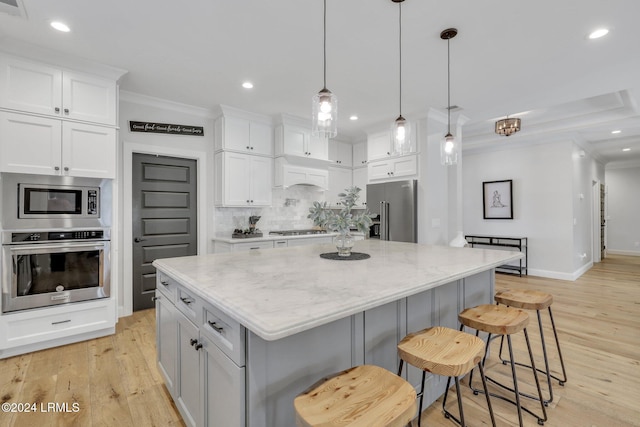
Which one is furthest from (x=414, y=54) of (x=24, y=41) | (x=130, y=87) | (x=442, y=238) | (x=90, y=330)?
(x=90, y=330)

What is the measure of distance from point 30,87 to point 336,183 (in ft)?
13.4

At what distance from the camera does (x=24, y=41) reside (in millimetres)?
2496

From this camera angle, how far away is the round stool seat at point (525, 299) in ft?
6.68

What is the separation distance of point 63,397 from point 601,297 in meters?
6.14

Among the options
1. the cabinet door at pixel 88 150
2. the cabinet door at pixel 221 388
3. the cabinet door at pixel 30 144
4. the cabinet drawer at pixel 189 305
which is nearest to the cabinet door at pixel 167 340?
the cabinet drawer at pixel 189 305

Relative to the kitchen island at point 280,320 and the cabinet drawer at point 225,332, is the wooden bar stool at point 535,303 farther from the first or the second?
the cabinet drawer at point 225,332

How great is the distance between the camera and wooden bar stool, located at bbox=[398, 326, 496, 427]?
123 cm

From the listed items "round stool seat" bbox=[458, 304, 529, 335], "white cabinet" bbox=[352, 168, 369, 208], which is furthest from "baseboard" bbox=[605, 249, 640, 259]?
"round stool seat" bbox=[458, 304, 529, 335]

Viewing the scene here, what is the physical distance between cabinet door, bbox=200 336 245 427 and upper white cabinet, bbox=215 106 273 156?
10.5 ft

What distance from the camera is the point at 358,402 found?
3.30 ft

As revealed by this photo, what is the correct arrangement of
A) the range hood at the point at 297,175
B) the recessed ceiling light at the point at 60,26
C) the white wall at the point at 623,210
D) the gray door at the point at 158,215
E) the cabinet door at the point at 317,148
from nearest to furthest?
1. the recessed ceiling light at the point at 60,26
2. the gray door at the point at 158,215
3. the range hood at the point at 297,175
4. the cabinet door at the point at 317,148
5. the white wall at the point at 623,210

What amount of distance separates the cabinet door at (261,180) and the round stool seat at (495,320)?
320cm

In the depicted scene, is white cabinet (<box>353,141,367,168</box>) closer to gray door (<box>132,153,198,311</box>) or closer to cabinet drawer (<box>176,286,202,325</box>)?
gray door (<box>132,153,198,311</box>)

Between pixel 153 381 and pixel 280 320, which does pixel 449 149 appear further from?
pixel 153 381
